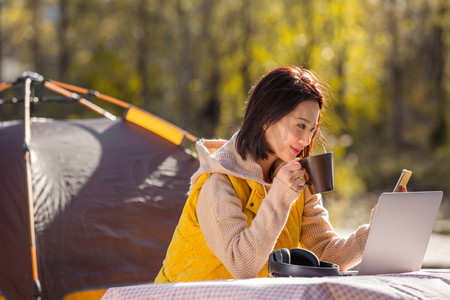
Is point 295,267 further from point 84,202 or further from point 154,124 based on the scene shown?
point 154,124

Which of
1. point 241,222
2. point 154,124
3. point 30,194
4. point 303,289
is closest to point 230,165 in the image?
point 241,222

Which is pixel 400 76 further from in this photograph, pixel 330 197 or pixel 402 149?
pixel 330 197

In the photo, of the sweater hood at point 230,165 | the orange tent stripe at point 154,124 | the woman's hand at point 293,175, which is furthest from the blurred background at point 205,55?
the woman's hand at point 293,175

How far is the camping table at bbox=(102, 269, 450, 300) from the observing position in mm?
1335

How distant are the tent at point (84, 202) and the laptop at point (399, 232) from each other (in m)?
2.11

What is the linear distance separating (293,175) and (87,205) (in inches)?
83.7

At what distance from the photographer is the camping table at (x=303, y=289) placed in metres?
1.33

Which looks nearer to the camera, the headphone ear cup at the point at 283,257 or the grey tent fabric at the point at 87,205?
the headphone ear cup at the point at 283,257

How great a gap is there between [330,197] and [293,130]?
28.2 feet

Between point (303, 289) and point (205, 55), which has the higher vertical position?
point (205, 55)

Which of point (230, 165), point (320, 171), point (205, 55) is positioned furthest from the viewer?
point (205, 55)

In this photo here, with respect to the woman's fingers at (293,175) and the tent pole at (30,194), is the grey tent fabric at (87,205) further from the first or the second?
the woman's fingers at (293,175)

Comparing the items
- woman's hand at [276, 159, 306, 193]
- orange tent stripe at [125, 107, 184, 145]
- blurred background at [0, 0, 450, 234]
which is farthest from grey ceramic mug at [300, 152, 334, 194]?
blurred background at [0, 0, 450, 234]

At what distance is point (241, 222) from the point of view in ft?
6.30
